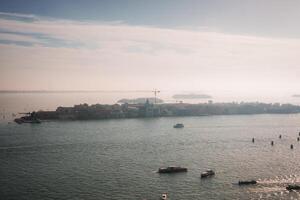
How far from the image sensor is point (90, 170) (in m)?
59.1

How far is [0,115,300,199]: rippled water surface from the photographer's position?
158 feet

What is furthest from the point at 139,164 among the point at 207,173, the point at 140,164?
the point at 207,173

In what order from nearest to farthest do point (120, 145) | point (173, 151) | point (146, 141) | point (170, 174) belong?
1. point (170, 174)
2. point (173, 151)
3. point (120, 145)
4. point (146, 141)

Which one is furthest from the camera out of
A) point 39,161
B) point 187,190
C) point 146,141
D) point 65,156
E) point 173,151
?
point 146,141

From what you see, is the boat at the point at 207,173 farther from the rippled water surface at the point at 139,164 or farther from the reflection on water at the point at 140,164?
the rippled water surface at the point at 139,164

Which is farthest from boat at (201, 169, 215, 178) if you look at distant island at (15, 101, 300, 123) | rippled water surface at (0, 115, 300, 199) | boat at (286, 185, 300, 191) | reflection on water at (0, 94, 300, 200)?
distant island at (15, 101, 300, 123)

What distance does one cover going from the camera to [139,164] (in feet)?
208

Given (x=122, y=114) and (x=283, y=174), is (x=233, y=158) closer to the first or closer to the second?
(x=283, y=174)

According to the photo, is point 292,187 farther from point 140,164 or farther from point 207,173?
point 140,164

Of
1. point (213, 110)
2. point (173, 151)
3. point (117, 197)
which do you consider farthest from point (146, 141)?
point (213, 110)

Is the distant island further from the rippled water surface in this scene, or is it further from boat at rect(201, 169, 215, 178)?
boat at rect(201, 169, 215, 178)

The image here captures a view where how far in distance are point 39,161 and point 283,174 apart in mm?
39005

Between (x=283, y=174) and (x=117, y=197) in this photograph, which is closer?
(x=117, y=197)

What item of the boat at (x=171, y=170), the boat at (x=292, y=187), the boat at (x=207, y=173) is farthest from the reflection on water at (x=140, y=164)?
the boat at (x=171, y=170)
